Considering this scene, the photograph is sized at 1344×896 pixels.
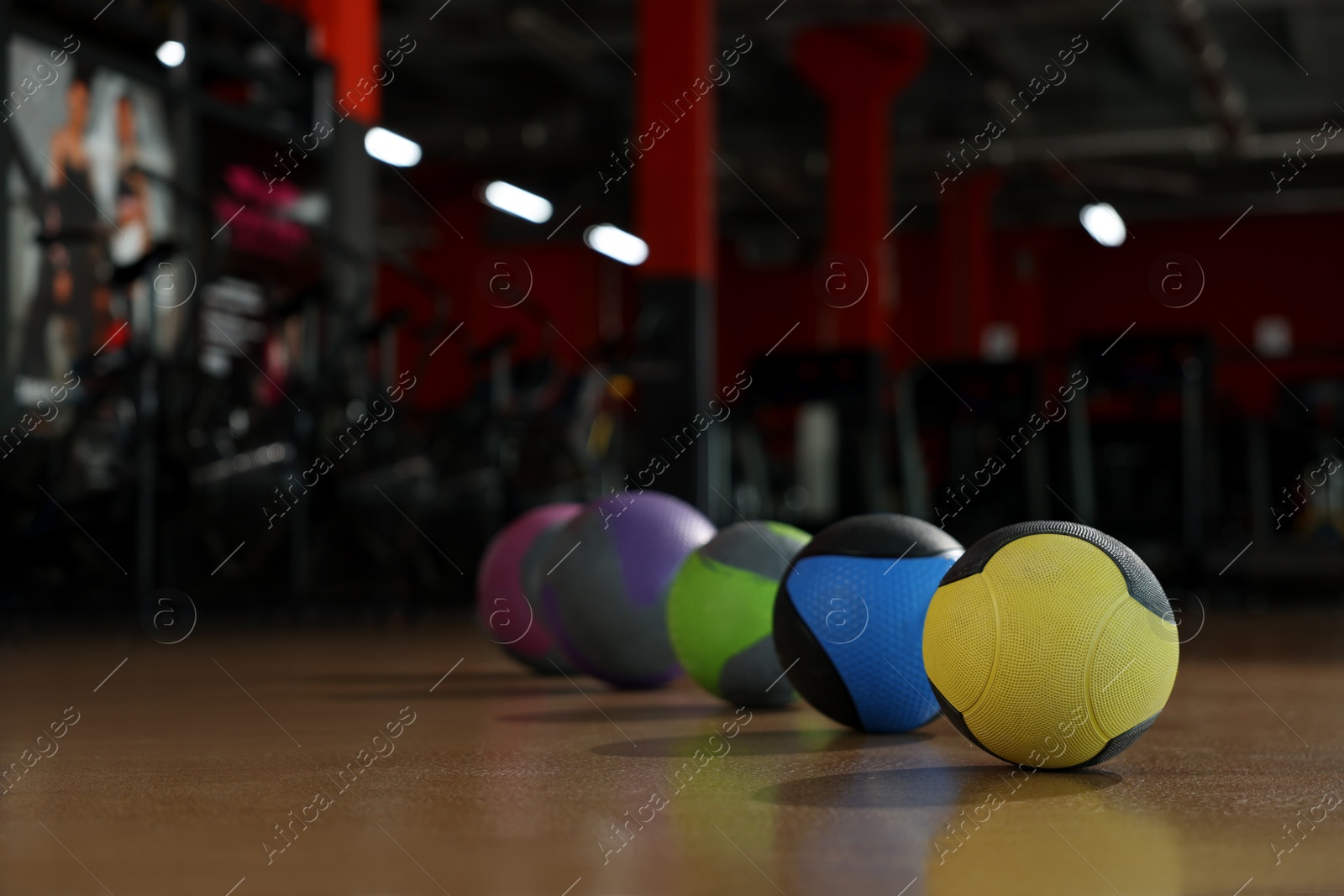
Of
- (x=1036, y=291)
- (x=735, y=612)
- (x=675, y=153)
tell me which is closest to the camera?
(x=735, y=612)

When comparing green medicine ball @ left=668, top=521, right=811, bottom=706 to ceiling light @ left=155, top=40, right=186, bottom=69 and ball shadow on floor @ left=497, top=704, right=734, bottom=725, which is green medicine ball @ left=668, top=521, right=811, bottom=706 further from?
ceiling light @ left=155, top=40, right=186, bottom=69

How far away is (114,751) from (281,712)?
68 cm

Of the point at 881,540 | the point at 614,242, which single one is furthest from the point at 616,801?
the point at 614,242

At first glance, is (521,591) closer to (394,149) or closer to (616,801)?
(616,801)

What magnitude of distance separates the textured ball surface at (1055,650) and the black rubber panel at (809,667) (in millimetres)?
425

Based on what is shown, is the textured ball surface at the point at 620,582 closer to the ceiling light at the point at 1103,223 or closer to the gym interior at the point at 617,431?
the gym interior at the point at 617,431

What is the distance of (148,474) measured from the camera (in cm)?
601

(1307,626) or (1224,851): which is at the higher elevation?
(1224,851)

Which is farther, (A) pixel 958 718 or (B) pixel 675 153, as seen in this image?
(B) pixel 675 153

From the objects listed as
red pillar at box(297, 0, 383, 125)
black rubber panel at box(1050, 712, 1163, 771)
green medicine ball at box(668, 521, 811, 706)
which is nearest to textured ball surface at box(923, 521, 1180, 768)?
black rubber panel at box(1050, 712, 1163, 771)

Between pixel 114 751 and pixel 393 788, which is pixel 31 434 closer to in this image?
pixel 114 751

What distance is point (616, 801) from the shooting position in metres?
2.04

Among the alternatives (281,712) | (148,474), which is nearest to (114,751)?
(281,712)

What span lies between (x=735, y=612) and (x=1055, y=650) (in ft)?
3.43
